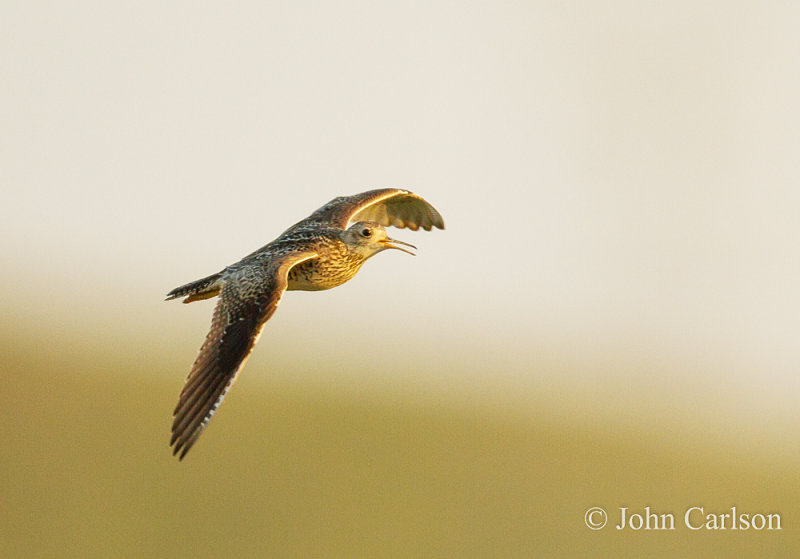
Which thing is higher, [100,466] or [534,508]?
[534,508]

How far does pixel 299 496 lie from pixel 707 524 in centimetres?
1404

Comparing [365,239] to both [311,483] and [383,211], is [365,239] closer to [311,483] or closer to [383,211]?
[383,211]

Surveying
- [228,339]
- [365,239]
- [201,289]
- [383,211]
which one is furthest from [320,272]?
[383,211]

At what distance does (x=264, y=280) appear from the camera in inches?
614

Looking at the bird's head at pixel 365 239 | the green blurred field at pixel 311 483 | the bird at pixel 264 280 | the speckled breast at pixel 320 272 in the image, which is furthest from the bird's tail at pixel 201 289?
the green blurred field at pixel 311 483

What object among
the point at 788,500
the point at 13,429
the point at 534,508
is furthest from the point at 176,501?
the point at 788,500

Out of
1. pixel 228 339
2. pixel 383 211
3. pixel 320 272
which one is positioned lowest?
pixel 228 339

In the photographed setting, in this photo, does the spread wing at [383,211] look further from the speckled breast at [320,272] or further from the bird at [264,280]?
the speckled breast at [320,272]

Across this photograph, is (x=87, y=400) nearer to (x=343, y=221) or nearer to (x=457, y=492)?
(x=457, y=492)

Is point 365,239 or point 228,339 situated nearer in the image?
point 228,339

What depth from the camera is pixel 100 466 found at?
4441 centimetres

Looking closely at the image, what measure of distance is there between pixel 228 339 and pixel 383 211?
20.3ft

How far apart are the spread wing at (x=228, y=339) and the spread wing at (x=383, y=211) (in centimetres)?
266

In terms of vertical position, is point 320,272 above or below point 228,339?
above
